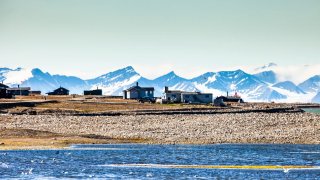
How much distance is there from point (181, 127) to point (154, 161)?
37.6 meters

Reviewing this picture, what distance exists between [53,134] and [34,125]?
37.4ft

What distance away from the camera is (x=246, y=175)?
58.7 m

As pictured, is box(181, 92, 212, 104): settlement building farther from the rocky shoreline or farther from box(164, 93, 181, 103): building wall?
the rocky shoreline

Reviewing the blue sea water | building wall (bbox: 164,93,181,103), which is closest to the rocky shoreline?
the blue sea water

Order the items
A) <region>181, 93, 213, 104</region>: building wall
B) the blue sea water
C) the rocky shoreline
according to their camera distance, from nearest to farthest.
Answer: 1. the blue sea water
2. the rocky shoreline
3. <region>181, 93, 213, 104</region>: building wall

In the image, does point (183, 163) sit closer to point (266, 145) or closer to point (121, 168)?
point (121, 168)

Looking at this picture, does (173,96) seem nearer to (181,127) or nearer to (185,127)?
(181,127)

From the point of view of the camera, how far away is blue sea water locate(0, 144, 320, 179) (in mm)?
58781

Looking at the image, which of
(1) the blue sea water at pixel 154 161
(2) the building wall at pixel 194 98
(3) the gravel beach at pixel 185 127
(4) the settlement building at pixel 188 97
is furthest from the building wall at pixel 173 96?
(1) the blue sea water at pixel 154 161

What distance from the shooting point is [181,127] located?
107562 mm

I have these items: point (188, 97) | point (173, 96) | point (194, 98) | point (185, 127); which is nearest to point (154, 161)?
point (185, 127)

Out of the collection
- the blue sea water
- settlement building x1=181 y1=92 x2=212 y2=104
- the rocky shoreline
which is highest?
settlement building x1=181 y1=92 x2=212 y2=104

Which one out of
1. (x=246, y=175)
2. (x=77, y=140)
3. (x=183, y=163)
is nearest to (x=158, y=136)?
(x=77, y=140)

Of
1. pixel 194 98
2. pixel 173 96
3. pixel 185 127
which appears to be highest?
pixel 173 96
